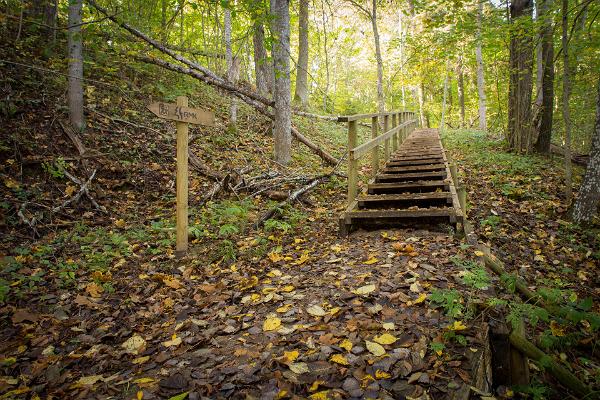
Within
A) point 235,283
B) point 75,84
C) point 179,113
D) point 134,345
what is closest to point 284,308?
point 235,283

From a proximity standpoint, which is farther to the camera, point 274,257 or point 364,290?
point 274,257

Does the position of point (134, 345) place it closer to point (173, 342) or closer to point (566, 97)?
point (173, 342)

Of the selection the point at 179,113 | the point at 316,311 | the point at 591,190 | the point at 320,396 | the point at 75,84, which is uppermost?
the point at 75,84

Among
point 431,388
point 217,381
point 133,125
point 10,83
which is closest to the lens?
point 431,388

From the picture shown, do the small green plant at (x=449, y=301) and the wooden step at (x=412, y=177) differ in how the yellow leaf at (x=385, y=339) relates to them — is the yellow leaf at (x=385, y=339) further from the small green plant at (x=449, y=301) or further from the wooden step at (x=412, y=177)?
the wooden step at (x=412, y=177)

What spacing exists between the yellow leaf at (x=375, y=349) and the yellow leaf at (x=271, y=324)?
744 mm

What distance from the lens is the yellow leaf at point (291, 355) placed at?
2289mm

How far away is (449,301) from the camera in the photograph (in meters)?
2.56

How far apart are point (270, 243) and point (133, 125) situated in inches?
178

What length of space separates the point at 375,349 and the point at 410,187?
374 centimetres

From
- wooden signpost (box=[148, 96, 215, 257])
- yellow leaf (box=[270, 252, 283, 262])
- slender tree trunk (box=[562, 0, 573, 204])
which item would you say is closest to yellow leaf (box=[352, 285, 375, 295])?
yellow leaf (box=[270, 252, 283, 262])

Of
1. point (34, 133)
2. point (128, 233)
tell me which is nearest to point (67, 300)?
point (128, 233)

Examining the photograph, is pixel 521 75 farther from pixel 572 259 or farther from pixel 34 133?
pixel 34 133

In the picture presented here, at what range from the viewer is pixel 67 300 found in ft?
11.4
